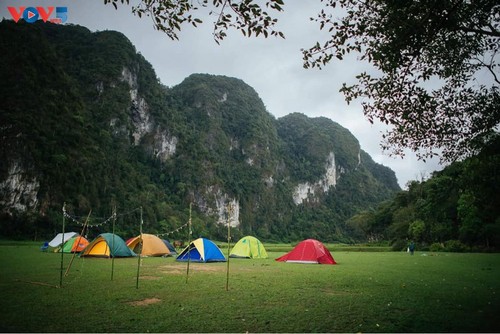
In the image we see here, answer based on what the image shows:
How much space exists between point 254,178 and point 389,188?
3557 inches

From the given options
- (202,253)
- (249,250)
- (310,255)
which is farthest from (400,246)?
(202,253)

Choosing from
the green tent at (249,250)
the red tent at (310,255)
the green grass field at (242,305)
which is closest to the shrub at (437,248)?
the green tent at (249,250)

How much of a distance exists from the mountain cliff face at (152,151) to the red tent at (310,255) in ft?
29.2

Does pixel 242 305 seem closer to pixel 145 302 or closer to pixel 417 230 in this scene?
Result: pixel 145 302

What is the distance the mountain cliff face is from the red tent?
8.91 m

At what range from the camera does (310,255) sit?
17375 mm

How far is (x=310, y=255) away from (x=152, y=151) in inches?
3217

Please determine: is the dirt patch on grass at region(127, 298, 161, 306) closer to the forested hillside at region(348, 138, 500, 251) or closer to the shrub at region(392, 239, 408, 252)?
the forested hillside at region(348, 138, 500, 251)

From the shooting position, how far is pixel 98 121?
77188 mm

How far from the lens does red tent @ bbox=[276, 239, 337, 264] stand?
17.2m

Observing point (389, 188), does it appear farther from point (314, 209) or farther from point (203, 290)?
point (203, 290)

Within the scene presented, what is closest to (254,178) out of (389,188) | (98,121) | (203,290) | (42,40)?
(98,121)

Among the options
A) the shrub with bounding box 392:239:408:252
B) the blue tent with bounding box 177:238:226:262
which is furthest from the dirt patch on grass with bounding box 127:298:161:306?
the shrub with bounding box 392:239:408:252

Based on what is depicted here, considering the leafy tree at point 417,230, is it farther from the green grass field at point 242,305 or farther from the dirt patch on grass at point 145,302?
the dirt patch on grass at point 145,302
